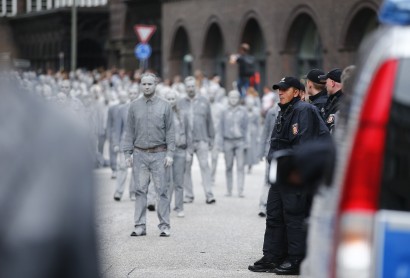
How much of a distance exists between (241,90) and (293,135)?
21470 mm

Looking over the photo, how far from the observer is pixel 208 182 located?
18547mm

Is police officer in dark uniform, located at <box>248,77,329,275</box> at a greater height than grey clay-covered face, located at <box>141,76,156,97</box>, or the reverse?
grey clay-covered face, located at <box>141,76,156,97</box>

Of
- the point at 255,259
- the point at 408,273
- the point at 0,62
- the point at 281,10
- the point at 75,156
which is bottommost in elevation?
the point at 255,259

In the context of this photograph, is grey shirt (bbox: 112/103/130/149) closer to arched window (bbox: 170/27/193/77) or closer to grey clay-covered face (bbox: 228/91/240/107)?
grey clay-covered face (bbox: 228/91/240/107)

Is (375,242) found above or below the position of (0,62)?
below

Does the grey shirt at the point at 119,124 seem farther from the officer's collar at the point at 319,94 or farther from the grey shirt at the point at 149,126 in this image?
the officer's collar at the point at 319,94

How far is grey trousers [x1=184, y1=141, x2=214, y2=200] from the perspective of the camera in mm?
18531

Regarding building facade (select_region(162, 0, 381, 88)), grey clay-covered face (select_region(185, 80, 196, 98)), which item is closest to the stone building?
building facade (select_region(162, 0, 381, 88))

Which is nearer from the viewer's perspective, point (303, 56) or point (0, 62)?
point (0, 62)

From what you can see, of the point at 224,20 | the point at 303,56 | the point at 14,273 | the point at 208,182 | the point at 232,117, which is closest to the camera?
the point at 14,273

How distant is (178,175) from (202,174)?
1.69 m

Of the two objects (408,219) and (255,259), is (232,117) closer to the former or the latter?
(255,259)

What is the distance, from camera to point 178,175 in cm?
1706

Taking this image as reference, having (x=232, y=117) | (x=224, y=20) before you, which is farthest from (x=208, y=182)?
(x=224, y=20)
